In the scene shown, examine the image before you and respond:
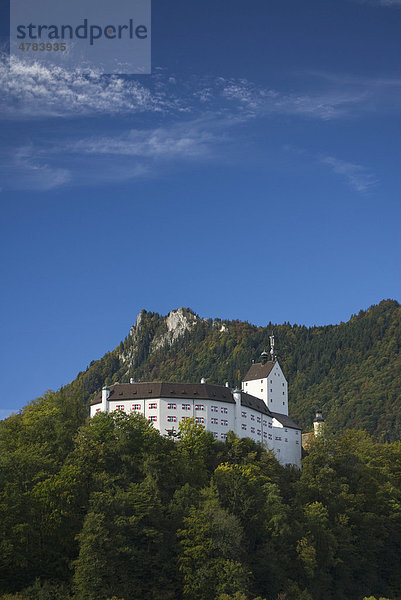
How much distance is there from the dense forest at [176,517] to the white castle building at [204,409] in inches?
103

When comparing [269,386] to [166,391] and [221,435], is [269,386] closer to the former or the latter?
[221,435]

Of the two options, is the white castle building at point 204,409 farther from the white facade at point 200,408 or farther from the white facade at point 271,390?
the white facade at point 271,390

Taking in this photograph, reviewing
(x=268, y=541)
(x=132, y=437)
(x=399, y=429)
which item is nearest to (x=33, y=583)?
(x=132, y=437)

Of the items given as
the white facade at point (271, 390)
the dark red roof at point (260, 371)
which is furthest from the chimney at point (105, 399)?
the dark red roof at point (260, 371)

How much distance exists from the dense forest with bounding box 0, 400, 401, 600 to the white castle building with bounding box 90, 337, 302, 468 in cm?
262

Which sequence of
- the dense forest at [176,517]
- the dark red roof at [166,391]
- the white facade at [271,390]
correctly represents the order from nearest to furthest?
the dense forest at [176,517] → the dark red roof at [166,391] → the white facade at [271,390]

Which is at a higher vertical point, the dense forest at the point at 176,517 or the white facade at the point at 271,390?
the white facade at the point at 271,390

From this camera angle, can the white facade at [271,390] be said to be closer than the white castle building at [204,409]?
No

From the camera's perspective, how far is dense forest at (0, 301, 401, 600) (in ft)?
239

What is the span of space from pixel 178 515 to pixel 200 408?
1573 cm

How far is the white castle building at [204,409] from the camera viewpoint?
300 feet

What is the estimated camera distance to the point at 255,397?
103 m

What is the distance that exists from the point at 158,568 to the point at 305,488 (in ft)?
71.9

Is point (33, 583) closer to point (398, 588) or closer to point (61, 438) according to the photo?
point (61, 438)
